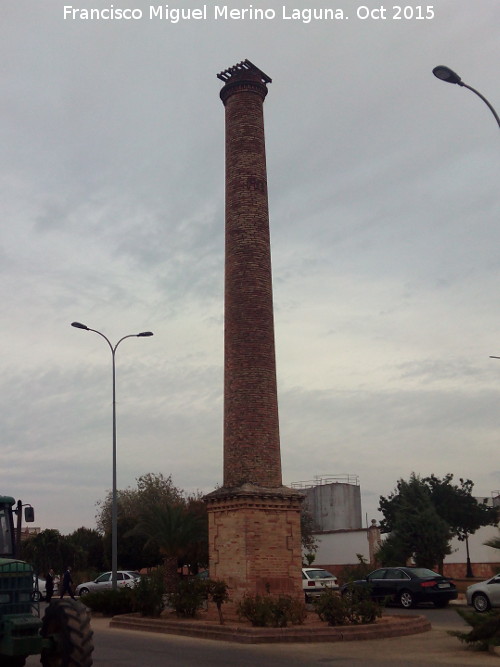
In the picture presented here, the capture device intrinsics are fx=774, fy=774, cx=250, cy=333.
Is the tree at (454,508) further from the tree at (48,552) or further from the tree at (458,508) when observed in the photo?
the tree at (48,552)

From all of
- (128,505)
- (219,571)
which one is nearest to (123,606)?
(219,571)

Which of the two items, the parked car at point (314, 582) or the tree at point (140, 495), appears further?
the tree at point (140, 495)

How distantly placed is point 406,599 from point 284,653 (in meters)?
13.3

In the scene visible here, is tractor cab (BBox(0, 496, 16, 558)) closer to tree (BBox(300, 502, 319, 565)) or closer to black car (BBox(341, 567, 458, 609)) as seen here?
black car (BBox(341, 567, 458, 609))

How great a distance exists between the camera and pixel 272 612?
1822 cm

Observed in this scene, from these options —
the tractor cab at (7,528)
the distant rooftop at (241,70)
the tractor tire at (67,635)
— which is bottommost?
the tractor tire at (67,635)

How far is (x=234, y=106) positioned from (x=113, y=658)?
1808 centimetres

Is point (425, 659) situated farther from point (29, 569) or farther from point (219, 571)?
point (219, 571)

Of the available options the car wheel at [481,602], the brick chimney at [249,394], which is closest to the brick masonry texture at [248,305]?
the brick chimney at [249,394]

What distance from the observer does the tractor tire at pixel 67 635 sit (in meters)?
10.4

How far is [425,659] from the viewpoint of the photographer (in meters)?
14.2

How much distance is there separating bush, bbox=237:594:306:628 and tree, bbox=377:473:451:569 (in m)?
19.5

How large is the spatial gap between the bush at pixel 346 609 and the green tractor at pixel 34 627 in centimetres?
875

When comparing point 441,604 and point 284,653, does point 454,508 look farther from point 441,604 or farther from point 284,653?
point 284,653
